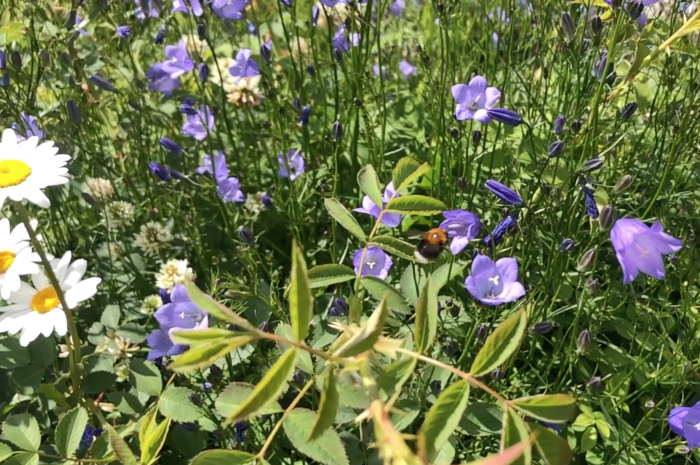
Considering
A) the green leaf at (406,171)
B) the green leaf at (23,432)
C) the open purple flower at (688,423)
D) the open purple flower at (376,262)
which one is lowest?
the open purple flower at (688,423)

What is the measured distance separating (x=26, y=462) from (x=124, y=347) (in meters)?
0.56

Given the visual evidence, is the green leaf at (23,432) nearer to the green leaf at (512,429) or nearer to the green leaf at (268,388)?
the green leaf at (268,388)

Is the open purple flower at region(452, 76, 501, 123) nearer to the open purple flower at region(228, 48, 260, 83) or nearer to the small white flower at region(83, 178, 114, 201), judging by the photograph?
the open purple flower at region(228, 48, 260, 83)

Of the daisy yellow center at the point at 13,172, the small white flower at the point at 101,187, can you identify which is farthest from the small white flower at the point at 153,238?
the daisy yellow center at the point at 13,172

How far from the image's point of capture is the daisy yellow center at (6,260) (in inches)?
61.9

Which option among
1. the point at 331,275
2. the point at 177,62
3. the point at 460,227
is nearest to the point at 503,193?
the point at 460,227

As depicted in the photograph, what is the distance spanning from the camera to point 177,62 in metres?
2.70

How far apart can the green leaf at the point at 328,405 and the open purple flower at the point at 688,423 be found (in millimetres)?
1146

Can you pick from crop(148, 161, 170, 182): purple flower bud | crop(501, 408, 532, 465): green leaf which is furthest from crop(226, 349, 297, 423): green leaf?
crop(148, 161, 170, 182): purple flower bud

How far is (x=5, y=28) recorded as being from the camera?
1945mm

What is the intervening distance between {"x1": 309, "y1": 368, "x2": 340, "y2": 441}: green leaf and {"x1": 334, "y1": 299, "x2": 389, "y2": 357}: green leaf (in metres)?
0.05

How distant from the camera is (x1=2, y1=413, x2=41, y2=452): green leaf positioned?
154cm

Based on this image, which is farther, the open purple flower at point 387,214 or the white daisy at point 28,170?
the open purple flower at point 387,214

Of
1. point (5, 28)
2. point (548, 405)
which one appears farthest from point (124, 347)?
point (548, 405)
